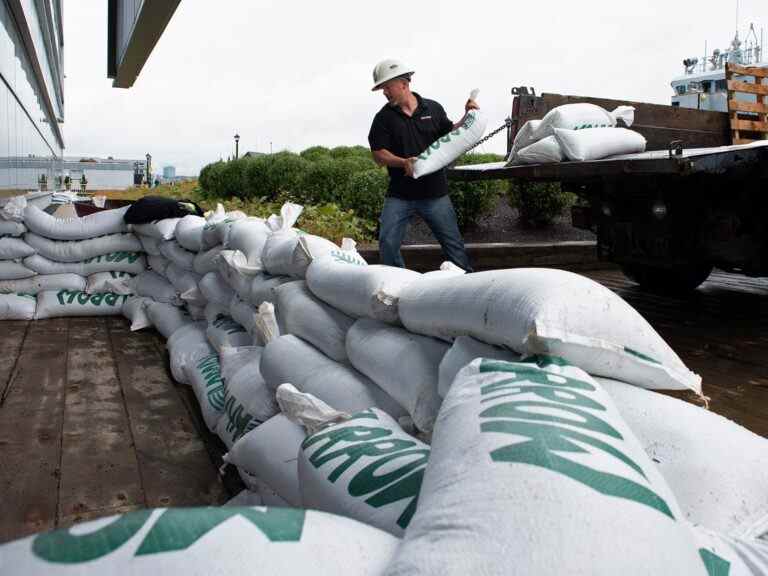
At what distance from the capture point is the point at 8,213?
207 inches

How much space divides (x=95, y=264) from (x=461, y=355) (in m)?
4.57

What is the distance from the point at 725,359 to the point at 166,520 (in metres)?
3.71

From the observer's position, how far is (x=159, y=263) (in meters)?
5.17

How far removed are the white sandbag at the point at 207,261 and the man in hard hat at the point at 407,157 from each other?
1368 millimetres

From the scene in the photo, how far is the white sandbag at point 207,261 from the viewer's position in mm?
3985

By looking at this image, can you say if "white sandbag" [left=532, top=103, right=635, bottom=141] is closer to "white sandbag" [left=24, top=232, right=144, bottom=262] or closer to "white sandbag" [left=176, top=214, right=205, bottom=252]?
"white sandbag" [left=176, top=214, right=205, bottom=252]

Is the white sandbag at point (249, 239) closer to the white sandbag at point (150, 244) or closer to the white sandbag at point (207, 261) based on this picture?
the white sandbag at point (207, 261)

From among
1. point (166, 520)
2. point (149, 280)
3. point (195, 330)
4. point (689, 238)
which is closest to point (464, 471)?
point (166, 520)

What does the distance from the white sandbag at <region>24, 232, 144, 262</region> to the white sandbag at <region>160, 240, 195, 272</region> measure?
65cm

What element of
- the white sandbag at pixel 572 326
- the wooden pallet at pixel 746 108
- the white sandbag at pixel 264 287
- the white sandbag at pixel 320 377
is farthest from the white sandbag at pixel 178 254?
the wooden pallet at pixel 746 108

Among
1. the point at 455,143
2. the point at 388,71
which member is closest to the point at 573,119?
the point at 455,143

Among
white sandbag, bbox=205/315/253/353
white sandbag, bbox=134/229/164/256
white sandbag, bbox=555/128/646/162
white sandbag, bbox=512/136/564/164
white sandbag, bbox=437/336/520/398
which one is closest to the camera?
white sandbag, bbox=437/336/520/398

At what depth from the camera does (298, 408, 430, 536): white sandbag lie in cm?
116

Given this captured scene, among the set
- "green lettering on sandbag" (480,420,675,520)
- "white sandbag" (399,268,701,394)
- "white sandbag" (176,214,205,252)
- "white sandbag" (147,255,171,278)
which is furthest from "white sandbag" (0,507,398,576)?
"white sandbag" (147,255,171,278)
